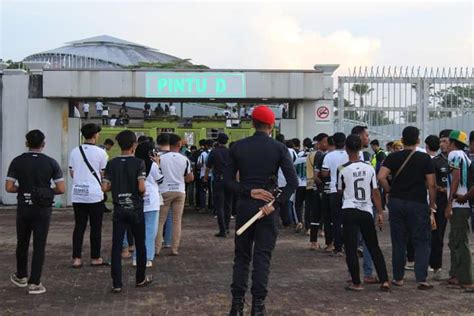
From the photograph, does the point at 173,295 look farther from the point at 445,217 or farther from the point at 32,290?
the point at 445,217

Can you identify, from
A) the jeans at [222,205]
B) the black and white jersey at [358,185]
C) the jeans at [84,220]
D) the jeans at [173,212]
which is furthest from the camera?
the jeans at [222,205]

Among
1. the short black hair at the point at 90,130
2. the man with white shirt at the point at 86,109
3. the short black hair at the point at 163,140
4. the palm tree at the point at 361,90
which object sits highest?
the palm tree at the point at 361,90

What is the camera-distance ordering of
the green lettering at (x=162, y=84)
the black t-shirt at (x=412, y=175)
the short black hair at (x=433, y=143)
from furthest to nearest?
the green lettering at (x=162, y=84), the short black hair at (x=433, y=143), the black t-shirt at (x=412, y=175)

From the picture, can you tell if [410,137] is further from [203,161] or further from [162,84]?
[162,84]

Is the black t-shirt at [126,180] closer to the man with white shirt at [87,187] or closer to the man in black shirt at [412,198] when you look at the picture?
the man with white shirt at [87,187]

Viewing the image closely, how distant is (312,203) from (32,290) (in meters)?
5.56

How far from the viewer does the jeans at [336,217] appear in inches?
395

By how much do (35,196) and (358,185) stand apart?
12.4 feet

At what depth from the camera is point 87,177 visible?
928 centimetres

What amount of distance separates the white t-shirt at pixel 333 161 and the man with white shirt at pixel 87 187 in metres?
3.37

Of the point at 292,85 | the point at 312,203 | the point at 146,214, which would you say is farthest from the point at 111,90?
the point at 146,214

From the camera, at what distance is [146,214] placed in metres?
8.97

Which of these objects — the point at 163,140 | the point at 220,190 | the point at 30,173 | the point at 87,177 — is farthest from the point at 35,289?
the point at 220,190

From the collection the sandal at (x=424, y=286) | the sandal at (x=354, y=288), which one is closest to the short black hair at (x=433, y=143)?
the sandal at (x=424, y=286)
